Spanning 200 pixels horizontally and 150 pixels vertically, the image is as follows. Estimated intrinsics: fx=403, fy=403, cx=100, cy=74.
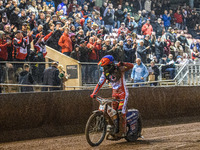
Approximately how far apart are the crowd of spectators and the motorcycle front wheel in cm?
607

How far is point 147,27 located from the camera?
23078mm

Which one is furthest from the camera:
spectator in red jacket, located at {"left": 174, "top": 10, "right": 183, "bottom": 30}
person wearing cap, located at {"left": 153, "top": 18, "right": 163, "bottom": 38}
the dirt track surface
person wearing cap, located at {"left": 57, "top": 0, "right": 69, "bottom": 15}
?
spectator in red jacket, located at {"left": 174, "top": 10, "right": 183, "bottom": 30}

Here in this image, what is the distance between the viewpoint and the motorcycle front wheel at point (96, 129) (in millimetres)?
7375

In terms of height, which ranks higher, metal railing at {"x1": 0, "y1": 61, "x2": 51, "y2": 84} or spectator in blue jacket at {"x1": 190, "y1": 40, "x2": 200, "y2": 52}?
spectator in blue jacket at {"x1": 190, "y1": 40, "x2": 200, "y2": 52}

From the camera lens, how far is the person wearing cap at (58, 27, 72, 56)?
15.4m

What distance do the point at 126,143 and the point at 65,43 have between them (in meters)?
8.01

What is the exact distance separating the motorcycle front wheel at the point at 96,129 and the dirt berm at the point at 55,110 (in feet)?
7.23

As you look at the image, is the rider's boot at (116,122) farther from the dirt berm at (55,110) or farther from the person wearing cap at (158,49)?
the person wearing cap at (158,49)

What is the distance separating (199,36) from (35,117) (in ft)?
70.4

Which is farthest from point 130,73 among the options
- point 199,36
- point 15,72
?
point 199,36

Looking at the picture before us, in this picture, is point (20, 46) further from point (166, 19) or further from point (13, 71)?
point (166, 19)

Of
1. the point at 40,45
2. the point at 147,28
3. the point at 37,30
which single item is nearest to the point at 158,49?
the point at 147,28

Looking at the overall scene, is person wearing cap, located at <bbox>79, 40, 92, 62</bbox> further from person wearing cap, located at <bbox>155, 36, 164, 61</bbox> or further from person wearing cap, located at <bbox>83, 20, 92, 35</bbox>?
person wearing cap, located at <bbox>155, 36, 164, 61</bbox>

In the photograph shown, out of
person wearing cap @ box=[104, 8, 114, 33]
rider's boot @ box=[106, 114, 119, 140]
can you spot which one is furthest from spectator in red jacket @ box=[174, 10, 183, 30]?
rider's boot @ box=[106, 114, 119, 140]
